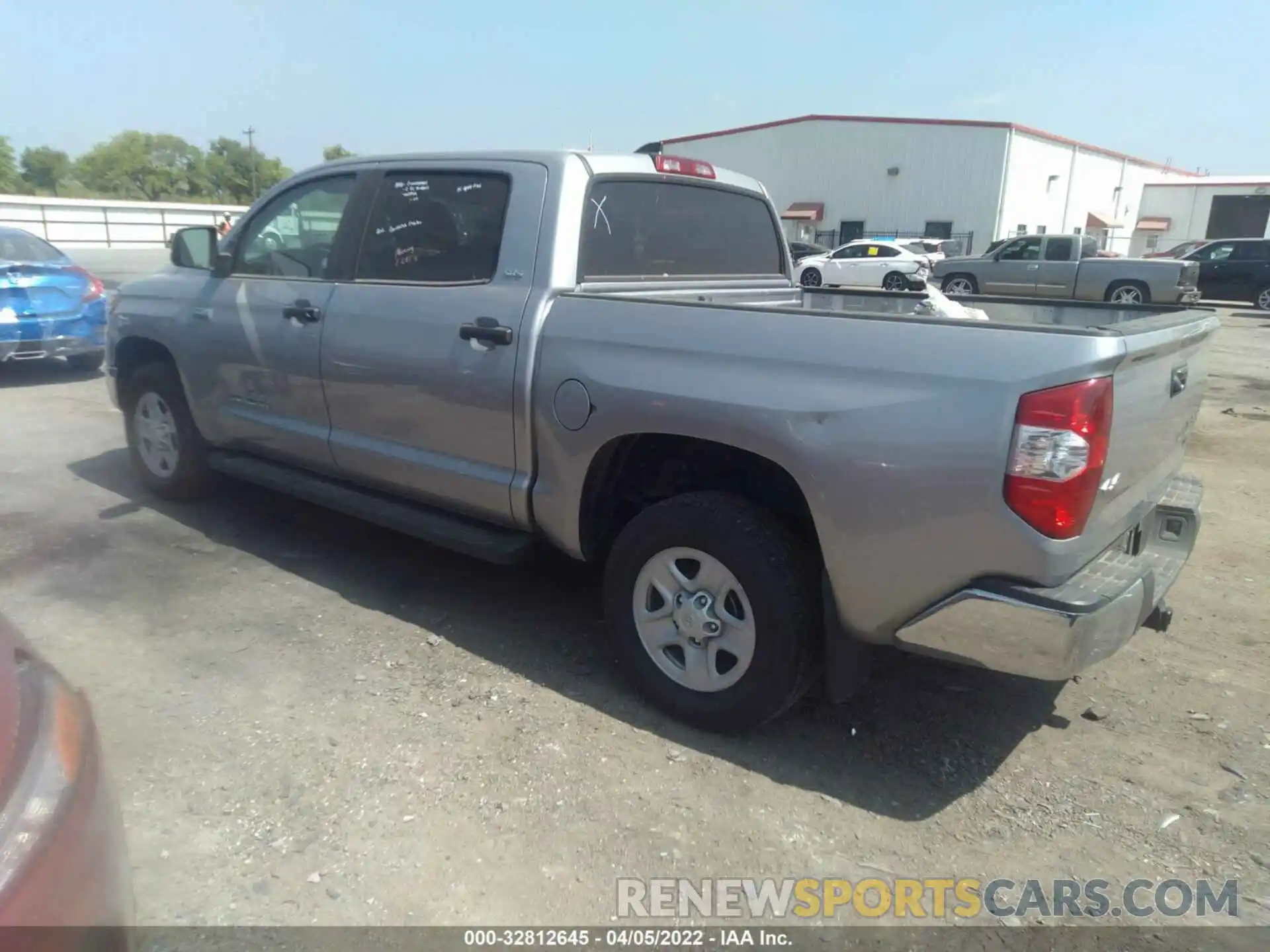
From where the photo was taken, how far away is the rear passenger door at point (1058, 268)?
765 inches

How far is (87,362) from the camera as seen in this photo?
10281 mm

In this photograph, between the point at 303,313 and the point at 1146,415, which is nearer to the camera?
the point at 1146,415

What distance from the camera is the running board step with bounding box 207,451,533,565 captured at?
3.63 m

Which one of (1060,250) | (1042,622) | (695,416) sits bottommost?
(1042,622)

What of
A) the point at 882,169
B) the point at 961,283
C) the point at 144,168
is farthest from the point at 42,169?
the point at 961,283

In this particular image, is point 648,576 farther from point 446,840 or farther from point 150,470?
point 150,470

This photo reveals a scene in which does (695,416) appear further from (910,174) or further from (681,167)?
(910,174)

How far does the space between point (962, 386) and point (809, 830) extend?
1372 millimetres

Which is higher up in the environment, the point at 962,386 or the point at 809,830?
the point at 962,386

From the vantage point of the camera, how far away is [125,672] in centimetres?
353

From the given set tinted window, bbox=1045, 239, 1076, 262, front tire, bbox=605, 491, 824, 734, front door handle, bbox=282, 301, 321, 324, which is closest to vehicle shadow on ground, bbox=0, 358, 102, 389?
front door handle, bbox=282, 301, 321, 324

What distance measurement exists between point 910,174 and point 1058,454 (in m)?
40.9

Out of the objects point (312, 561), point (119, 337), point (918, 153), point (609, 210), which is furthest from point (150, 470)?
point (918, 153)

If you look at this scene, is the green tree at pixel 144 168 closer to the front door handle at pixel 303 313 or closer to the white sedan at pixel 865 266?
the white sedan at pixel 865 266
